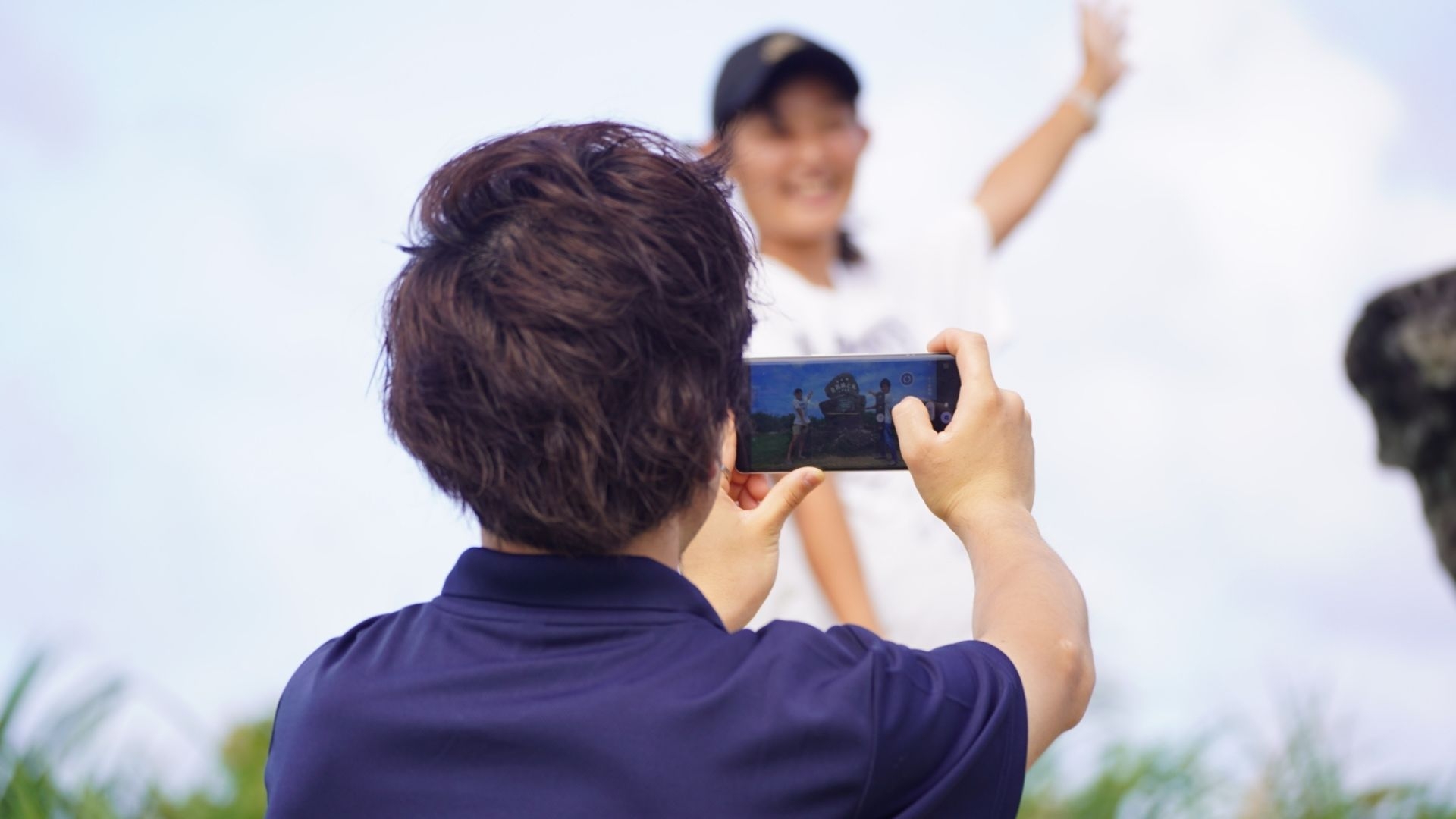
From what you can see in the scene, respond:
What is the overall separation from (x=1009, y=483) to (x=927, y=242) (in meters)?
1.95

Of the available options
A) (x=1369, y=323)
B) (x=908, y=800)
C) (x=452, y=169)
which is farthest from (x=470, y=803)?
(x=1369, y=323)

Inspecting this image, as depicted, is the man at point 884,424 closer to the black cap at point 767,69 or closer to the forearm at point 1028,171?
the black cap at point 767,69

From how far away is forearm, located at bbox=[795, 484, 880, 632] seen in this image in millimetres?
2770

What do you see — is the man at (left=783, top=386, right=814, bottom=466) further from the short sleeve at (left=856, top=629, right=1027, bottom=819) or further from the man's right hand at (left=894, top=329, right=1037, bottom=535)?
the short sleeve at (left=856, top=629, right=1027, bottom=819)

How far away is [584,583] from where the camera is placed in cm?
126

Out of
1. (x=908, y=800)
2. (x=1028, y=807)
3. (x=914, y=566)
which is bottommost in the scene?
(x=1028, y=807)

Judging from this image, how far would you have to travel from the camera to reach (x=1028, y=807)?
183 inches

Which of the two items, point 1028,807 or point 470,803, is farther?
point 1028,807

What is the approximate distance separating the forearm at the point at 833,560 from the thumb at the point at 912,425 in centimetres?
122

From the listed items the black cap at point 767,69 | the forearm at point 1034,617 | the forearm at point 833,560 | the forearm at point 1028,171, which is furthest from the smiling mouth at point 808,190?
the forearm at point 1034,617

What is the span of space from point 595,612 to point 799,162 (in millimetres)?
2106

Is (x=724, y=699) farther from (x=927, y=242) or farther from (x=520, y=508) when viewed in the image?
(x=927, y=242)

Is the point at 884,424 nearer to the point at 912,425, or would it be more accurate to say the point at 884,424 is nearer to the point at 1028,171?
the point at 912,425

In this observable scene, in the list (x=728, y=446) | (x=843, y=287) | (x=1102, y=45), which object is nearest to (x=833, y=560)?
(x=843, y=287)
